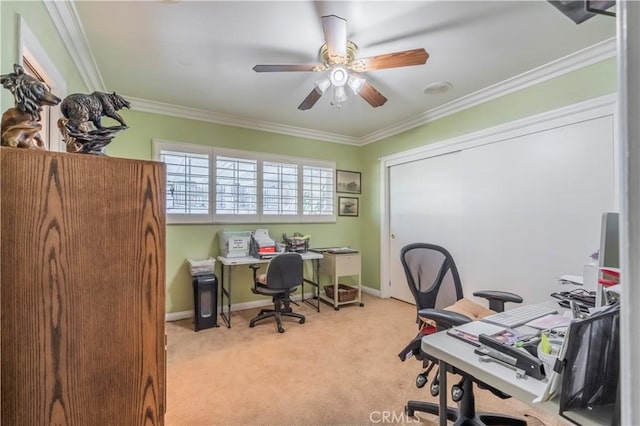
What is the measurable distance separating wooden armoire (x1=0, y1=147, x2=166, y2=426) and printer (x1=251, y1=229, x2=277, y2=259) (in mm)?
2519

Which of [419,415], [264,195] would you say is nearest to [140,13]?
[264,195]

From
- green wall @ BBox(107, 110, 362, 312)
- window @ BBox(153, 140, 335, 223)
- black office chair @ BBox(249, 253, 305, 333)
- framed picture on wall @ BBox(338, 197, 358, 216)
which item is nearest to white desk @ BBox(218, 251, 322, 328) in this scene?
green wall @ BBox(107, 110, 362, 312)

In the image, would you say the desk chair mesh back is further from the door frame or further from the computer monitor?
the door frame

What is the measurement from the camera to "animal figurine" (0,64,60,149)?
879 millimetres

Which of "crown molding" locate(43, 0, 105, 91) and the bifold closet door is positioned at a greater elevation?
"crown molding" locate(43, 0, 105, 91)

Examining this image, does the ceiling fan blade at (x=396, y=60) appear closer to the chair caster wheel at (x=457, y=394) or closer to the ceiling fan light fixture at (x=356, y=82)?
the ceiling fan light fixture at (x=356, y=82)

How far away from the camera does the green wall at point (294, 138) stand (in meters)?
1.69

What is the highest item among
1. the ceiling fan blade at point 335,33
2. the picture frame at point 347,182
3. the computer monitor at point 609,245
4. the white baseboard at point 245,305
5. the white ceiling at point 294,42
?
the white ceiling at point 294,42

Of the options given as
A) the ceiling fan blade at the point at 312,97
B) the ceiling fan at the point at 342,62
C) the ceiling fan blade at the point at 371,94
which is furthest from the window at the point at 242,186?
the ceiling fan blade at the point at 371,94

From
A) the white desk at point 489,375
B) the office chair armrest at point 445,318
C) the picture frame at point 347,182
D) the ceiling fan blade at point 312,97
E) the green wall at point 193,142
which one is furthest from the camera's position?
the picture frame at point 347,182

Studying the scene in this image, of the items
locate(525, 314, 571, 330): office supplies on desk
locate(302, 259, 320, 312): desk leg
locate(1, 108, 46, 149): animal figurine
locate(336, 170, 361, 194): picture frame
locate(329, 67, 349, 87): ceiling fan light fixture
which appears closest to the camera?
locate(1, 108, 46, 149): animal figurine

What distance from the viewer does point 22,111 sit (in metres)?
0.91

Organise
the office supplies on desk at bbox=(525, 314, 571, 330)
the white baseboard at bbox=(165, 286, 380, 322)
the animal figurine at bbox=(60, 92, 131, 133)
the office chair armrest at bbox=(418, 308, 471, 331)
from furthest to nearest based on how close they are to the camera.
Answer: the white baseboard at bbox=(165, 286, 380, 322), the office chair armrest at bbox=(418, 308, 471, 331), the office supplies on desk at bbox=(525, 314, 571, 330), the animal figurine at bbox=(60, 92, 131, 133)

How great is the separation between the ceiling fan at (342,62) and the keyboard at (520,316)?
62.7 inches
